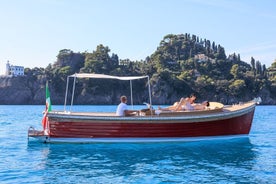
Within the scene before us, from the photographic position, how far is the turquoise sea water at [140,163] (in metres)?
9.93

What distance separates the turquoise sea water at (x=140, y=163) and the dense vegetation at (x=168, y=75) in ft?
349

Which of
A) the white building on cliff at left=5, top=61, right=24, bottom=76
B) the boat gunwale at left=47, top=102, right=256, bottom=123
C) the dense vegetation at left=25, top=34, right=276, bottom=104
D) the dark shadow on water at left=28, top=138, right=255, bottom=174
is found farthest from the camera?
the white building on cliff at left=5, top=61, right=24, bottom=76

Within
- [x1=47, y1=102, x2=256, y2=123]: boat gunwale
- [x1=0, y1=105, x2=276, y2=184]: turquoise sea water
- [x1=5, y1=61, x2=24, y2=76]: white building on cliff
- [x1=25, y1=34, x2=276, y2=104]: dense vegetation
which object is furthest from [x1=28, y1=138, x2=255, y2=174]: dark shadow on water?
[x1=5, y1=61, x2=24, y2=76]: white building on cliff

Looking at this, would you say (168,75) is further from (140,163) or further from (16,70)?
(140,163)

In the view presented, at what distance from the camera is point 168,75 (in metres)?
129

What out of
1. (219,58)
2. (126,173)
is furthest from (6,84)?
(126,173)

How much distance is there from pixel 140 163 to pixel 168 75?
386 feet

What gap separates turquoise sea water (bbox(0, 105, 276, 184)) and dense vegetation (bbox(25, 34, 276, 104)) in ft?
349

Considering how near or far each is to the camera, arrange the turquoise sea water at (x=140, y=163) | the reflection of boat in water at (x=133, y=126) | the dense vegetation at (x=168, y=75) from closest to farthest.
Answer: the turquoise sea water at (x=140, y=163)
the reflection of boat in water at (x=133, y=126)
the dense vegetation at (x=168, y=75)

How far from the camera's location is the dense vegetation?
4990 inches

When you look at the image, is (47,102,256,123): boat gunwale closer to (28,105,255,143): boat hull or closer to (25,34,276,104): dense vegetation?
(28,105,255,143): boat hull

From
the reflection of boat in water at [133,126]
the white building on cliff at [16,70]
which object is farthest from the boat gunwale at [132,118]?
the white building on cliff at [16,70]

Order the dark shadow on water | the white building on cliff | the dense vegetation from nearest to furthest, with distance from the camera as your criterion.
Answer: the dark shadow on water
the dense vegetation
the white building on cliff

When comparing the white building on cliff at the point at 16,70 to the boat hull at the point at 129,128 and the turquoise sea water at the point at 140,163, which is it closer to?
the turquoise sea water at the point at 140,163
